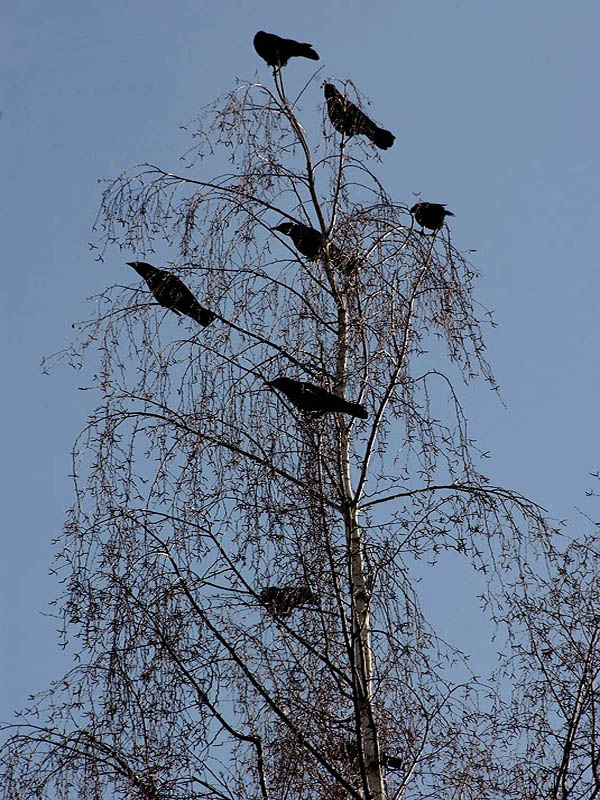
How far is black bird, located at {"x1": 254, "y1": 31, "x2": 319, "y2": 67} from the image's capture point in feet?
17.5

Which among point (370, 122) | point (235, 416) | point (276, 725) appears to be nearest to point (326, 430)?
point (235, 416)

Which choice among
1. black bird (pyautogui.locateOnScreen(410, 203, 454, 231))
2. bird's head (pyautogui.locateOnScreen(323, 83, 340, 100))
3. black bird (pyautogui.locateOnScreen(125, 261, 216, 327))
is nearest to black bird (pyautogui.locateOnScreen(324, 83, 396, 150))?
bird's head (pyautogui.locateOnScreen(323, 83, 340, 100))

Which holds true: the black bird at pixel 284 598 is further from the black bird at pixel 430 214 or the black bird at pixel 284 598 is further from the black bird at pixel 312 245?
the black bird at pixel 430 214

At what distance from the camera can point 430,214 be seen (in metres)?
5.07

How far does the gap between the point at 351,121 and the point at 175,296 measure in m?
0.92

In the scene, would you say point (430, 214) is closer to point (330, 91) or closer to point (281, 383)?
point (330, 91)

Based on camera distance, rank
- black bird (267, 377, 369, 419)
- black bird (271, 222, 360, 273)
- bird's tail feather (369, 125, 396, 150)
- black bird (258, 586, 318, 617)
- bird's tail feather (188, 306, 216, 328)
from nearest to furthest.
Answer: black bird (258, 586, 318, 617)
black bird (267, 377, 369, 419)
bird's tail feather (188, 306, 216, 328)
black bird (271, 222, 360, 273)
bird's tail feather (369, 125, 396, 150)

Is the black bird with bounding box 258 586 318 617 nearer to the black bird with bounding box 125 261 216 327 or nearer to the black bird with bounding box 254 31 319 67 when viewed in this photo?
the black bird with bounding box 125 261 216 327

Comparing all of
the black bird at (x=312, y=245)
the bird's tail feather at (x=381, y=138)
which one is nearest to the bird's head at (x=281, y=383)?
the black bird at (x=312, y=245)

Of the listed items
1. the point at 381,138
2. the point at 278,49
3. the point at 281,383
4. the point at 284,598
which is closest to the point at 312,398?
the point at 281,383

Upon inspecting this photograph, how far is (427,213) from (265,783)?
182 centimetres

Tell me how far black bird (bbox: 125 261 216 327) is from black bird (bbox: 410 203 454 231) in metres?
0.73

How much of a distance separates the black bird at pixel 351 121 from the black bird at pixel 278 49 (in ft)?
0.43

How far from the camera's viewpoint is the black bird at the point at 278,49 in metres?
5.34
